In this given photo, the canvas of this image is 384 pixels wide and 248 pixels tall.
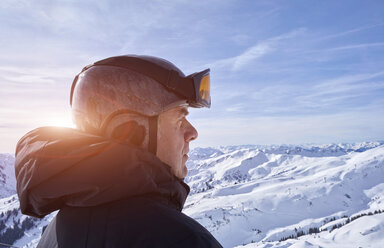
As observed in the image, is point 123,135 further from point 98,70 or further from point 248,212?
point 248,212

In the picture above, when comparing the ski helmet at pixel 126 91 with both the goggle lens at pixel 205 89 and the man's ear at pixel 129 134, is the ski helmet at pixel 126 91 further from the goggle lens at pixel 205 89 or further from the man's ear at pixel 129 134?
the goggle lens at pixel 205 89

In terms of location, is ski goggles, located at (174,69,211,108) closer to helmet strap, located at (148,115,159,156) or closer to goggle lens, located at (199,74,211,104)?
goggle lens, located at (199,74,211,104)

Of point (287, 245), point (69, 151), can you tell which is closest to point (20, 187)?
point (69, 151)

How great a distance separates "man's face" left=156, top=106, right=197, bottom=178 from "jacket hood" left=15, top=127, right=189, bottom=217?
0.53 meters

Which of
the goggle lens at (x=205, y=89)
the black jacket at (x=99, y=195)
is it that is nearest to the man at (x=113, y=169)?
the black jacket at (x=99, y=195)

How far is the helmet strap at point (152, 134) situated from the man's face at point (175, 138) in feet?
0.16

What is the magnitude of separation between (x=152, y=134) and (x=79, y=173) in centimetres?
92

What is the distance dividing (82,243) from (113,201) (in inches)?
12.4

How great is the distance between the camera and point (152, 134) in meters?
2.59

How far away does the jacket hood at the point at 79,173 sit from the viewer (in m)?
1.76

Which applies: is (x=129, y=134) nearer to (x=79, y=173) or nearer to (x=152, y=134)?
(x=152, y=134)

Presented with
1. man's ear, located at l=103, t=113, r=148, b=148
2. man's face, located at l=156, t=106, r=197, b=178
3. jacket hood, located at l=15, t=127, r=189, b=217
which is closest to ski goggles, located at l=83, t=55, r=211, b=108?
man's face, located at l=156, t=106, r=197, b=178

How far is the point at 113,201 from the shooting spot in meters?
1.87

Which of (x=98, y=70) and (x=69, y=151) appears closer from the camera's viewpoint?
(x=69, y=151)
